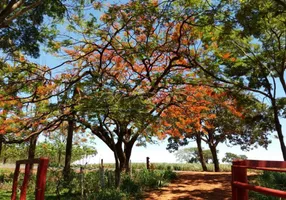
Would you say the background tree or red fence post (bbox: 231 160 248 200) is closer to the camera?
red fence post (bbox: 231 160 248 200)

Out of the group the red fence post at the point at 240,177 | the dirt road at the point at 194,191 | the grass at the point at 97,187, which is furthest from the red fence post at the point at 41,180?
the dirt road at the point at 194,191

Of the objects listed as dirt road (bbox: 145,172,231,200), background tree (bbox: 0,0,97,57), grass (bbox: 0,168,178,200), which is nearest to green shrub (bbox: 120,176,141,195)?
grass (bbox: 0,168,178,200)

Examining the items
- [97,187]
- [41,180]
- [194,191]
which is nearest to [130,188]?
[97,187]

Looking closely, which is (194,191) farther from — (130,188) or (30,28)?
(30,28)

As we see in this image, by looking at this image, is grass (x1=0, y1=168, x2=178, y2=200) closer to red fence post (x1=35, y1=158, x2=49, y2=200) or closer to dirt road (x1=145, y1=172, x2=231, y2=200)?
dirt road (x1=145, y1=172, x2=231, y2=200)

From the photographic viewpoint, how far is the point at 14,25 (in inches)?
337

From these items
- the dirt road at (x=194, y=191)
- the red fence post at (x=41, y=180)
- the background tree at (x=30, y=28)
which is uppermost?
the background tree at (x=30, y=28)

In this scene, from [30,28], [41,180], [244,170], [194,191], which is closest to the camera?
[244,170]

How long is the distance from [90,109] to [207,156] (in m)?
44.8

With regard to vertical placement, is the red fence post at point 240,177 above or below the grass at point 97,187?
above

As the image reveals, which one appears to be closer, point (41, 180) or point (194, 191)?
point (41, 180)

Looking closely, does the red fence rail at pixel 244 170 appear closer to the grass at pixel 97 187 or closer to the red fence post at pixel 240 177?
the red fence post at pixel 240 177

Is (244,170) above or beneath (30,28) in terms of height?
beneath

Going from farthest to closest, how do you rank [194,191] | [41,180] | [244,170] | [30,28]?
[194,191], [30,28], [41,180], [244,170]
